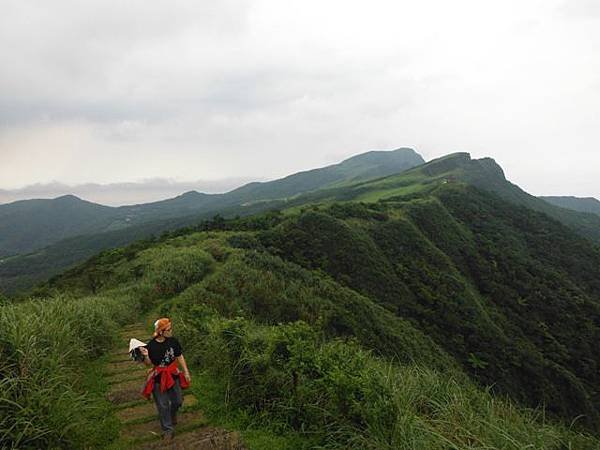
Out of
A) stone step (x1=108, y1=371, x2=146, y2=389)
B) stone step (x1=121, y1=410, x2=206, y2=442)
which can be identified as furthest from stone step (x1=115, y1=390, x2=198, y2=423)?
A: stone step (x1=108, y1=371, x2=146, y2=389)

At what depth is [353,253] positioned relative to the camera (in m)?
30.8

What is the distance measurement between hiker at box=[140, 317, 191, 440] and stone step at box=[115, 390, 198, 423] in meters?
0.49

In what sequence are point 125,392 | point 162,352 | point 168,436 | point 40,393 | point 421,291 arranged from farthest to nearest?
point 421,291, point 125,392, point 162,352, point 168,436, point 40,393

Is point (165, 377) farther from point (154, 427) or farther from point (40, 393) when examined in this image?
point (40, 393)

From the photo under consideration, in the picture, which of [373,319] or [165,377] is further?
[373,319]

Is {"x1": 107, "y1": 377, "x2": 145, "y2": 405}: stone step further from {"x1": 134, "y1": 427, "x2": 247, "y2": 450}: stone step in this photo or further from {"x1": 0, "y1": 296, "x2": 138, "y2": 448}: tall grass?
{"x1": 134, "y1": 427, "x2": 247, "y2": 450}: stone step

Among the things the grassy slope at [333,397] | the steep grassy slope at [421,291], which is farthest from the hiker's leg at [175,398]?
the steep grassy slope at [421,291]

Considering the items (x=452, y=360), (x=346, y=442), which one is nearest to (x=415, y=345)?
(x=452, y=360)

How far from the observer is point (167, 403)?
5082 millimetres

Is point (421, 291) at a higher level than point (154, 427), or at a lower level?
lower

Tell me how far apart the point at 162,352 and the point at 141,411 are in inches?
44.7

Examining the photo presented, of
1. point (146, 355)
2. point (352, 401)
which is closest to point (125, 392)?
point (146, 355)

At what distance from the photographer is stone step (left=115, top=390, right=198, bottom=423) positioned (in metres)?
5.39

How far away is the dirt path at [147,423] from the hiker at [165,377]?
21 centimetres
